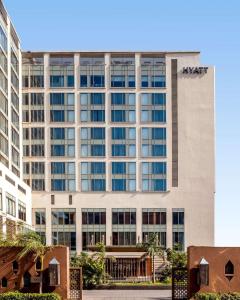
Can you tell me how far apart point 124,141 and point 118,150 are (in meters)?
1.69

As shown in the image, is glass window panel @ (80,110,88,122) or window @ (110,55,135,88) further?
window @ (110,55,135,88)

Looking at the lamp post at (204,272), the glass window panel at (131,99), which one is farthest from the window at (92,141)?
the lamp post at (204,272)

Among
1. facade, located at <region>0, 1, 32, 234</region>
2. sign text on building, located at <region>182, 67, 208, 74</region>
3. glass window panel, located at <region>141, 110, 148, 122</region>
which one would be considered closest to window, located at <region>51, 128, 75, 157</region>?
facade, located at <region>0, 1, 32, 234</region>

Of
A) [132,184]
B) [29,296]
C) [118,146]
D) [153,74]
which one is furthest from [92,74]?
[29,296]

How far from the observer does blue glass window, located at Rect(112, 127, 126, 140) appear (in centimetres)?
8862

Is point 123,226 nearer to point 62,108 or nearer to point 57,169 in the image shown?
point 57,169

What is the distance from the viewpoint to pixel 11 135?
261ft

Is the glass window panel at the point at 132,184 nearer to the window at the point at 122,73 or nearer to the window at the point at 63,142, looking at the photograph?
the window at the point at 63,142

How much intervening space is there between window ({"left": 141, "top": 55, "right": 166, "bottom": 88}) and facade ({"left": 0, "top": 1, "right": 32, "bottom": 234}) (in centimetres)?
1926

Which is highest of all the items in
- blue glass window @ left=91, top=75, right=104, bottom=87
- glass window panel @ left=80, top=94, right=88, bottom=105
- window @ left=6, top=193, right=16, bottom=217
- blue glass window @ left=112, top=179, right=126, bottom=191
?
blue glass window @ left=91, top=75, right=104, bottom=87

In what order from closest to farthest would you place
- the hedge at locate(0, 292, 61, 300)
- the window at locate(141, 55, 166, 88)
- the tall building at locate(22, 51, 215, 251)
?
the hedge at locate(0, 292, 61, 300)
the tall building at locate(22, 51, 215, 251)
the window at locate(141, 55, 166, 88)

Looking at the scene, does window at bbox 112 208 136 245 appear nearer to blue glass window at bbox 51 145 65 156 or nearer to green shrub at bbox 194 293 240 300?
blue glass window at bbox 51 145 65 156

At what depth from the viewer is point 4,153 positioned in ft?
246

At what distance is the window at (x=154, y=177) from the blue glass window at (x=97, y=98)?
38.3ft
